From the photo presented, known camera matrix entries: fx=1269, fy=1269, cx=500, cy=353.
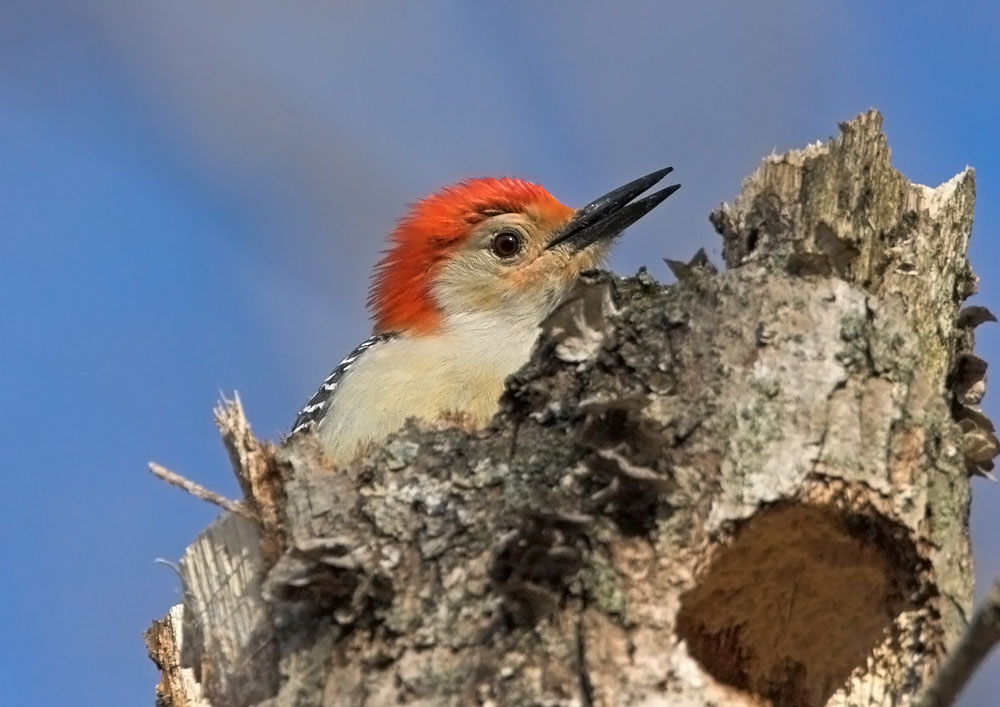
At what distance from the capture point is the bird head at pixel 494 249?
5648mm

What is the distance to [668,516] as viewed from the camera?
2.95m

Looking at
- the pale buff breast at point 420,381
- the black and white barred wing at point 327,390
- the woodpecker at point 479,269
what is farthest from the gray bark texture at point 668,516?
the woodpecker at point 479,269

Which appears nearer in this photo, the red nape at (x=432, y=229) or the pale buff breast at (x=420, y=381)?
the pale buff breast at (x=420, y=381)

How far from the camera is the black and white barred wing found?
4.92 m

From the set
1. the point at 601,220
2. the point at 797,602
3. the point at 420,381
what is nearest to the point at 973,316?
the point at 797,602

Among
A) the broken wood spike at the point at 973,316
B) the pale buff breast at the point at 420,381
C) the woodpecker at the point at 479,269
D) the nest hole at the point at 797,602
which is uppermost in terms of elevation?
the woodpecker at the point at 479,269

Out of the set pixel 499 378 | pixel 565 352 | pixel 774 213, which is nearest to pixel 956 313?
pixel 774 213

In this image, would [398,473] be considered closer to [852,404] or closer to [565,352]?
[565,352]

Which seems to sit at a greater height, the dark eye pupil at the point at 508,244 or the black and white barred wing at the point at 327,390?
the dark eye pupil at the point at 508,244

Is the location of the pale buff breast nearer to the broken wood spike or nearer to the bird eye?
the bird eye

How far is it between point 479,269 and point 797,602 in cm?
281

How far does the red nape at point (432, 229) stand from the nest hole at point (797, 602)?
2.75m

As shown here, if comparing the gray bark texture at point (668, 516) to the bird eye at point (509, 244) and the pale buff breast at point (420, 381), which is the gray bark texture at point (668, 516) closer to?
the pale buff breast at point (420, 381)

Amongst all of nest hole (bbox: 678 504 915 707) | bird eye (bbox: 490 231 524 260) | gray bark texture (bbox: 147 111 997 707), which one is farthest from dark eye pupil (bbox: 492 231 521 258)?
nest hole (bbox: 678 504 915 707)
